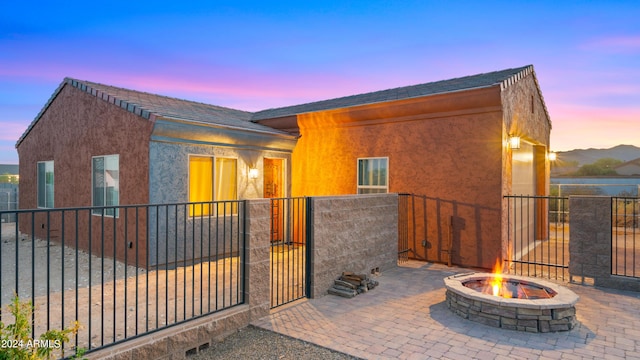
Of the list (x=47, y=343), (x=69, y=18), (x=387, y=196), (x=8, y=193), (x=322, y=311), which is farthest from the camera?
(x=8, y=193)

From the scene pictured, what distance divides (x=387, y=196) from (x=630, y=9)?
8981 millimetres

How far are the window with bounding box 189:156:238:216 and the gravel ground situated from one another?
4.95m

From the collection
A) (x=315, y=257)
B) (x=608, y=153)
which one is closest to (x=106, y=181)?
(x=315, y=257)

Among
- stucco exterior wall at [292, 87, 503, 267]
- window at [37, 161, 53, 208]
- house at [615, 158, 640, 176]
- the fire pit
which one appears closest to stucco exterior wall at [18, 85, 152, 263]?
window at [37, 161, 53, 208]

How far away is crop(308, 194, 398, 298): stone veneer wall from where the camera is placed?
6.51 m

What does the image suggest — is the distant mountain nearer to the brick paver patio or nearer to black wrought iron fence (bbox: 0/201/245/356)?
the brick paver patio

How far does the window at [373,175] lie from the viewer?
10.3m

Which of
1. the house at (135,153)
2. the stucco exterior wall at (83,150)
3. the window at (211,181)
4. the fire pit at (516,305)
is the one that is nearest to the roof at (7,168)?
the stucco exterior wall at (83,150)

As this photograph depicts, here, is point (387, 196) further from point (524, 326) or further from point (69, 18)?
point (69, 18)

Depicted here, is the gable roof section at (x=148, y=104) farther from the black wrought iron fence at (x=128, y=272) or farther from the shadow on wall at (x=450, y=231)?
the shadow on wall at (x=450, y=231)

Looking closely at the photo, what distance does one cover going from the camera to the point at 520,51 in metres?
11.4

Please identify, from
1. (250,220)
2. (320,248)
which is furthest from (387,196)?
(250,220)

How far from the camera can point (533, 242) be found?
12047 millimetres

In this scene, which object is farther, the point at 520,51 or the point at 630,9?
the point at 520,51
